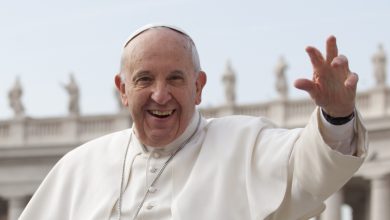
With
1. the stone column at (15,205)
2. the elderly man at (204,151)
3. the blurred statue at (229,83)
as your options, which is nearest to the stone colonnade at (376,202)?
the blurred statue at (229,83)

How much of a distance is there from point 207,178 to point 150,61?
2.17 feet

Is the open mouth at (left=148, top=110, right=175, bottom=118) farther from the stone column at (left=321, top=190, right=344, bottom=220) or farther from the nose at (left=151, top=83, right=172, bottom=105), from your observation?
the stone column at (left=321, top=190, right=344, bottom=220)

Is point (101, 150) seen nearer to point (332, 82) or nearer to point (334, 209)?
point (332, 82)

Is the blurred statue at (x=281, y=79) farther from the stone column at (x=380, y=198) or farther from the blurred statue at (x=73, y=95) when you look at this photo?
the blurred statue at (x=73, y=95)

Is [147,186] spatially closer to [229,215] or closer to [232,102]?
[229,215]

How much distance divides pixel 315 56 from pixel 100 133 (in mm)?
39698

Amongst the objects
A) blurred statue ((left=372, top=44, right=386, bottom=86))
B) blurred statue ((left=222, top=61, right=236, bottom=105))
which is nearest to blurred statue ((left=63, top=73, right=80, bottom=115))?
blurred statue ((left=222, top=61, right=236, bottom=105))

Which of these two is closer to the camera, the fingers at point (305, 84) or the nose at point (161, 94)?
the fingers at point (305, 84)

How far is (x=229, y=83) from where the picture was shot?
146 feet

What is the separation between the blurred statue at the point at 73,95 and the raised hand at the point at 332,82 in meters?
39.9

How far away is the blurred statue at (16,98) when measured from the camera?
44.3m

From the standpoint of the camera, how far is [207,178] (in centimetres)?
560

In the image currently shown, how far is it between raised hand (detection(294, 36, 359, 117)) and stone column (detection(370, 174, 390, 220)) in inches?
1372

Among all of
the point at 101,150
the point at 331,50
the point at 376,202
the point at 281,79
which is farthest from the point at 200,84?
the point at 281,79
